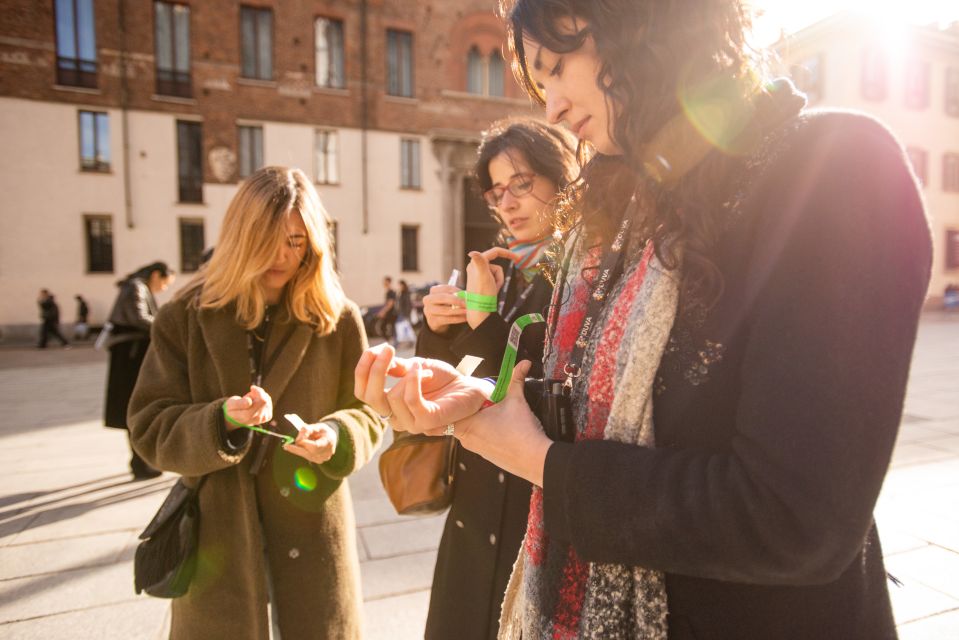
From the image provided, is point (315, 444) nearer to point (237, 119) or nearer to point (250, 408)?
point (250, 408)

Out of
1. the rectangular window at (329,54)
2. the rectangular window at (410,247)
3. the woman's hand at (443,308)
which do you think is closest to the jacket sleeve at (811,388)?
the woman's hand at (443,308)

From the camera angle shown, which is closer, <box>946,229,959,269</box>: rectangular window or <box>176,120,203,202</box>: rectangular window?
<box>176,120,203,202</box>: rectangular window

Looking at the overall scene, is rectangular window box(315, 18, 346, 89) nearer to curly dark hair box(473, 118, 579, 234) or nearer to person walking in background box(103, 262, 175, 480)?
person walking in background box(103, 262, 175, 480)

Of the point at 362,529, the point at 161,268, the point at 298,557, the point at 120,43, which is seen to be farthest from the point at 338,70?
the point at 298,557

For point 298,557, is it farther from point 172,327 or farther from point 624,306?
point 624,306

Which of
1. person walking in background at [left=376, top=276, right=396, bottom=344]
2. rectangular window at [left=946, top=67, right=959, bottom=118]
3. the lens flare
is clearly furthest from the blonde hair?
rectangular window at [left=946, top=67, right=959, bottom=118]

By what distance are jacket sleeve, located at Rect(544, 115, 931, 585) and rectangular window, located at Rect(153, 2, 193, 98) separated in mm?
21133

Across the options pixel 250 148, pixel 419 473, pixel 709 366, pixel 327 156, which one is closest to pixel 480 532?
pixel 419 473

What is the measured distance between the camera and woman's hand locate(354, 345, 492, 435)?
858 millimetres

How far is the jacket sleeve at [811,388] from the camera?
662 millimetres

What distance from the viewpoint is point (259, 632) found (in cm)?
183

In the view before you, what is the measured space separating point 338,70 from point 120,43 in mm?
6519

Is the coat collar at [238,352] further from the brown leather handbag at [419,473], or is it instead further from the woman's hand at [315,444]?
the brown leather handbag at [419,473]

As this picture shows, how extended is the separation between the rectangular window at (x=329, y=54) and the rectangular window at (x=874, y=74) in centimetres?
2003
